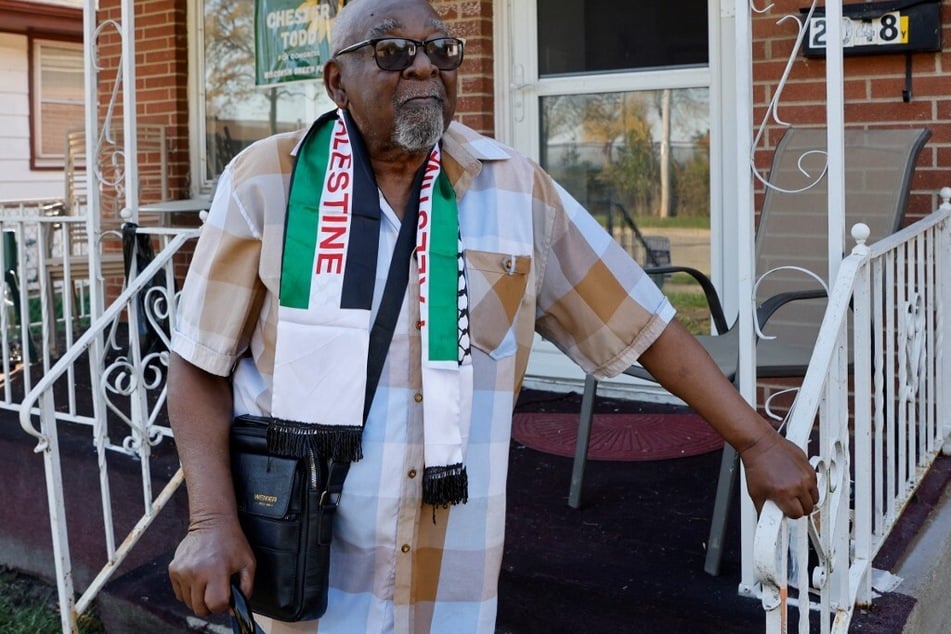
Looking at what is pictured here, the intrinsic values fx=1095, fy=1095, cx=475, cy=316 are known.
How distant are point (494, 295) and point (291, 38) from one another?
449cm

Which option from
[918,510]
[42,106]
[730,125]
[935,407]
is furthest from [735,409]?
[42,106]

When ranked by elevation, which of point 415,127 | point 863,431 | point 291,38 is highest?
point 291,38

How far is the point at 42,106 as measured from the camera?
1320 centimetres

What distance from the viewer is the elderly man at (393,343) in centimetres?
180

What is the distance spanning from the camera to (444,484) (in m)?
1.82

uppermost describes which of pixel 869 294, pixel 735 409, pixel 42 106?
pixel 42 106

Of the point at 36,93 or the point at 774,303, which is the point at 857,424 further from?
the point at 36,93

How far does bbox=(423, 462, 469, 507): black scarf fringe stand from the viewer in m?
1.81

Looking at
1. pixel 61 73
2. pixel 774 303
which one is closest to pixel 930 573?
pixel 774 303

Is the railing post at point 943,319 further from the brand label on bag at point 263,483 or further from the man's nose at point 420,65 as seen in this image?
the brand label on bag at point 263,483

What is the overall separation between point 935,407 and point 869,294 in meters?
1.46

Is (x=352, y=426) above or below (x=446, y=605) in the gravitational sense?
above

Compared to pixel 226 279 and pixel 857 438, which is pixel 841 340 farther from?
pixel 226 279

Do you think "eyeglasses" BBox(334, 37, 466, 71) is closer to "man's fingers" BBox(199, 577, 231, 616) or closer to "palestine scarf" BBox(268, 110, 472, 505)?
"palestine scarf" BBox(268, 110, 472, 505)
